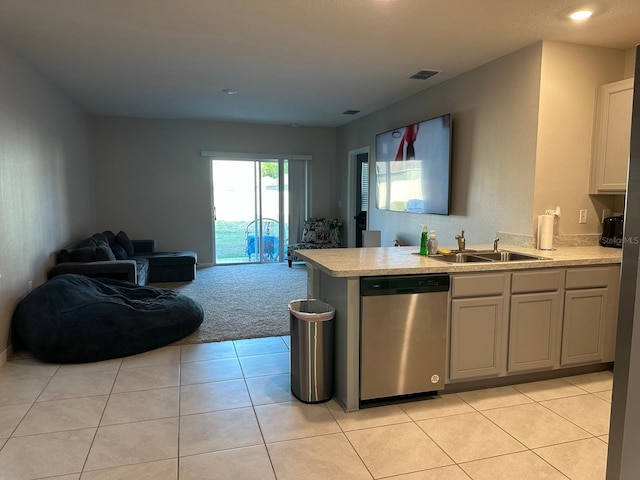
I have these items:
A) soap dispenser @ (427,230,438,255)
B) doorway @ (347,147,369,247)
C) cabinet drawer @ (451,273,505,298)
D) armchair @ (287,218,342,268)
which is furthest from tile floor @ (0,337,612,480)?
armchair @ (287,218,342,268)

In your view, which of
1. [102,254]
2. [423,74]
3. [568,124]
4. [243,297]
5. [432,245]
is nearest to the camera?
[432,245]

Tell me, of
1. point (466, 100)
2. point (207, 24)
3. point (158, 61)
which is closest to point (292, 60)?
point (207, 24)

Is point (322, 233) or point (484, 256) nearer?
point (484, 256)

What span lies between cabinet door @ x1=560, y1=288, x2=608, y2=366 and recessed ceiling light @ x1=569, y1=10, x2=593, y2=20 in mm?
1907

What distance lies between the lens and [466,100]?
4410 mm

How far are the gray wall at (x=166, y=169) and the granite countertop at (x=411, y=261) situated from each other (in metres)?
4.82

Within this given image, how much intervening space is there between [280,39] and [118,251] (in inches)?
150

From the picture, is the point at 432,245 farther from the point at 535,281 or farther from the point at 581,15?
the point at 581,15

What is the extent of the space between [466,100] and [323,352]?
3.03 metres

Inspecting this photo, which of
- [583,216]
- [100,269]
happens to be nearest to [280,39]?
[583,216]

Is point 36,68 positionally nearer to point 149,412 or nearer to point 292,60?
point 292,60

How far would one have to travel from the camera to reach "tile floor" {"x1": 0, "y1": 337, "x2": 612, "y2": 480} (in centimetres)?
213

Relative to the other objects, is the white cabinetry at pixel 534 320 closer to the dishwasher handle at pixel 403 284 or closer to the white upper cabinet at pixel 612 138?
the dishwasher handle at pixel 403 284

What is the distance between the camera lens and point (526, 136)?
12.1ft
